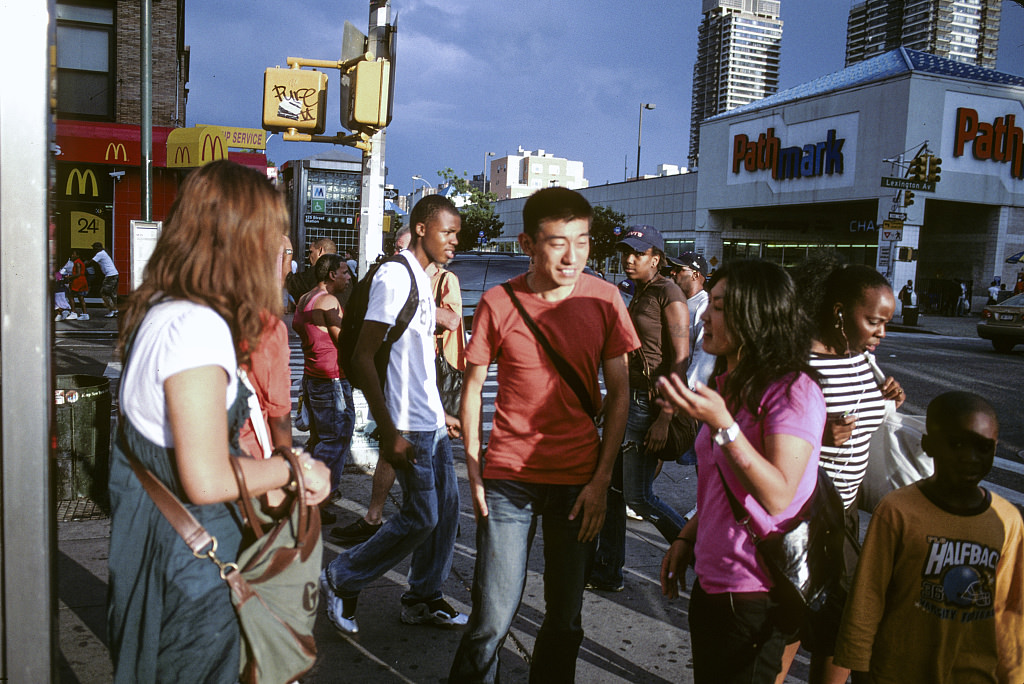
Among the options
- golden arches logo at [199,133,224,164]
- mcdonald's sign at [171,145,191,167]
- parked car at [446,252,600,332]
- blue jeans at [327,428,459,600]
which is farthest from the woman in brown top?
mcdonald's sign at [171,145,191,167]

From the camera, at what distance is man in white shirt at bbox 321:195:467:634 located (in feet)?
11.8

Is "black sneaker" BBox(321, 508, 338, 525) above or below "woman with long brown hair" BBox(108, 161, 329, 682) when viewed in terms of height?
below

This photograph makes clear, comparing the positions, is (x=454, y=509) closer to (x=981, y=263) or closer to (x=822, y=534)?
(x=822, y=534)

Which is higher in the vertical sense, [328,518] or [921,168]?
[921,168]

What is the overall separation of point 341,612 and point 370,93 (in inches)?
205

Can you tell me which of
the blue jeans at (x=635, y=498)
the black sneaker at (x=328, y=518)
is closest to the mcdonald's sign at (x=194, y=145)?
the black sneaker at (x=328, y=518)

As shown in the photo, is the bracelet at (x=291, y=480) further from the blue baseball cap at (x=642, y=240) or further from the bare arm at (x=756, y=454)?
the blue baseball cap at (x=642, y=240)

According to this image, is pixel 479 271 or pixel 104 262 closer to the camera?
pixel 479 271

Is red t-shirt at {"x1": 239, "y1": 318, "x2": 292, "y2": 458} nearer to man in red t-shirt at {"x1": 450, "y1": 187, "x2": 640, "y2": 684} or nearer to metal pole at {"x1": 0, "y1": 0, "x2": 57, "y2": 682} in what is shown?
metal pole at {"x1": 0, "y1": 0, "x2": 57, "y2": 682}

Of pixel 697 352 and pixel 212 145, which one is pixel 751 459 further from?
pixel 212 145

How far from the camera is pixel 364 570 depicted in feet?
12.1

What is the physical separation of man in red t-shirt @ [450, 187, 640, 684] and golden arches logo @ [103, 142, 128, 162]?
2069cm

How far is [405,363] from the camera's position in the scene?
3697 mm

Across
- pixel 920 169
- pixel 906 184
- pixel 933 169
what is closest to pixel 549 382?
pixel 906 184
